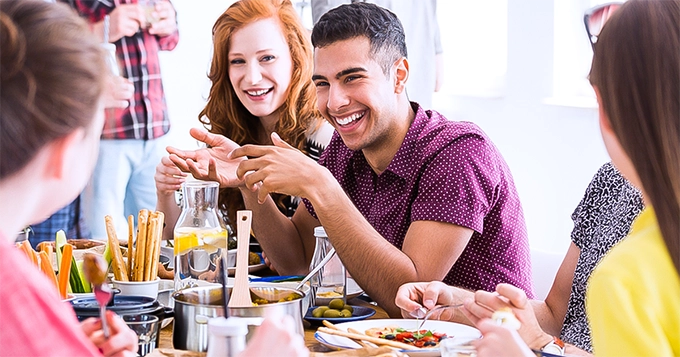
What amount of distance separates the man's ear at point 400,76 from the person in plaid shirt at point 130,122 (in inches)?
87.6

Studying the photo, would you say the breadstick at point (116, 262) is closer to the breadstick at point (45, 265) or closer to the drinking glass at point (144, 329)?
the breadstick at point (45, 265)

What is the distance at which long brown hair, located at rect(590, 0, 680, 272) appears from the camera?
0.92 m

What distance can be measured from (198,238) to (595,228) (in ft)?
2.68

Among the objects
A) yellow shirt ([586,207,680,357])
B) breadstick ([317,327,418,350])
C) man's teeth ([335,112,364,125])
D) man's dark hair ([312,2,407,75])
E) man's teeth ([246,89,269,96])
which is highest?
man's dark hair ([312,2,407,75])

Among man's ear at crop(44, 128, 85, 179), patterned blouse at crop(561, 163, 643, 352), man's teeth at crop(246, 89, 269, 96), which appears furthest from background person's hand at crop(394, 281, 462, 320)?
man's teeth at crop(246, 89, 269, 96)

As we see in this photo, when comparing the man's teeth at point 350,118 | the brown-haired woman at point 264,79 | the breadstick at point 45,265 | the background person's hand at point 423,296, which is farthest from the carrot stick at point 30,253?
the brown-haired woman at point 264,79

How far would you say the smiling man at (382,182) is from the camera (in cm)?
195

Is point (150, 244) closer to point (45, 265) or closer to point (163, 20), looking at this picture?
point (45, 265)

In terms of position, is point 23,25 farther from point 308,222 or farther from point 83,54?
point 308,222

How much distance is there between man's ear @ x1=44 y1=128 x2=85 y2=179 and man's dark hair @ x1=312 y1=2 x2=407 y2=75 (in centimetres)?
136

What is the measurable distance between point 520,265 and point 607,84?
4.04 ft

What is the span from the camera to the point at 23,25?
88 cm

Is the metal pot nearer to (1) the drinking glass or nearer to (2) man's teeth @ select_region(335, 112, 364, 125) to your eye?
(1) the drinking glass

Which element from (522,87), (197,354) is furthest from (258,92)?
(522,87)
